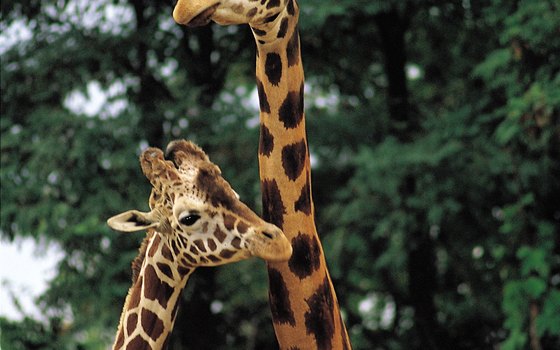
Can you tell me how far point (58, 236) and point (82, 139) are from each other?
0.78 meters

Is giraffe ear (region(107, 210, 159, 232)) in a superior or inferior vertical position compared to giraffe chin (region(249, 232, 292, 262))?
superior

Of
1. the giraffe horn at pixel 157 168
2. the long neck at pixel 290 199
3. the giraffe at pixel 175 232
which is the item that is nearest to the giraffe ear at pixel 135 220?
the giraffe at pixel 175 232

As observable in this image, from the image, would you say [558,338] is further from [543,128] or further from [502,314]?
[543,128]

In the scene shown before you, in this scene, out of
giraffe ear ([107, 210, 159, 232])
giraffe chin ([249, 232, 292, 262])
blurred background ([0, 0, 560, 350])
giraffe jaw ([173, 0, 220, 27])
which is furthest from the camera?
blurred background ([0, 0, 560, 350])

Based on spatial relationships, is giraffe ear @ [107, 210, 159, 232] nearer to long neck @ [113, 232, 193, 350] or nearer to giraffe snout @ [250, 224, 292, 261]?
long neck @ [113, 232, 193, 350]

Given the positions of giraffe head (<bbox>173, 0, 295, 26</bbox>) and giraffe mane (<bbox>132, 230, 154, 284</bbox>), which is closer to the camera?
giraffe head (<bbox>173, 0, 295, 26</bbox>)

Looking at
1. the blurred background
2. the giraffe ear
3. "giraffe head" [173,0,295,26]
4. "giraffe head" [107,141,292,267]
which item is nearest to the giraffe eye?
"giraffe head" [107,141,292,267]

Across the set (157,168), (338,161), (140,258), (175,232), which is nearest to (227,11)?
(157,168)

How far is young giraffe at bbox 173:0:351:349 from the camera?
357 cm

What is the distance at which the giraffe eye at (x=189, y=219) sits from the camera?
3484 mm

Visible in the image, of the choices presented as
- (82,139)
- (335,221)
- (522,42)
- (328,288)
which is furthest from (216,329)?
(328,288)

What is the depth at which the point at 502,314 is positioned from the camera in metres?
9.45

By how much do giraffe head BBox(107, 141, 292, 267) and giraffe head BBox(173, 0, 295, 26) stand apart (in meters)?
0.52

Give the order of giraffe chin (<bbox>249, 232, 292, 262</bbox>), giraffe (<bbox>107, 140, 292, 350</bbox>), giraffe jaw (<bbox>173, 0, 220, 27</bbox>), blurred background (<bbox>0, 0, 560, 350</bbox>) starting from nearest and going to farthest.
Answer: giraffe jaw (<bbox>173, 0, 220, 27</bbox>) < giraffe chin (<bbox>249, 232, 292, 262</bbox>) < giraffe (<bbox>107, 140, 292, 350</bbox>) < blurred background (<bbox>0, 0, 560, 350</bbox>)
